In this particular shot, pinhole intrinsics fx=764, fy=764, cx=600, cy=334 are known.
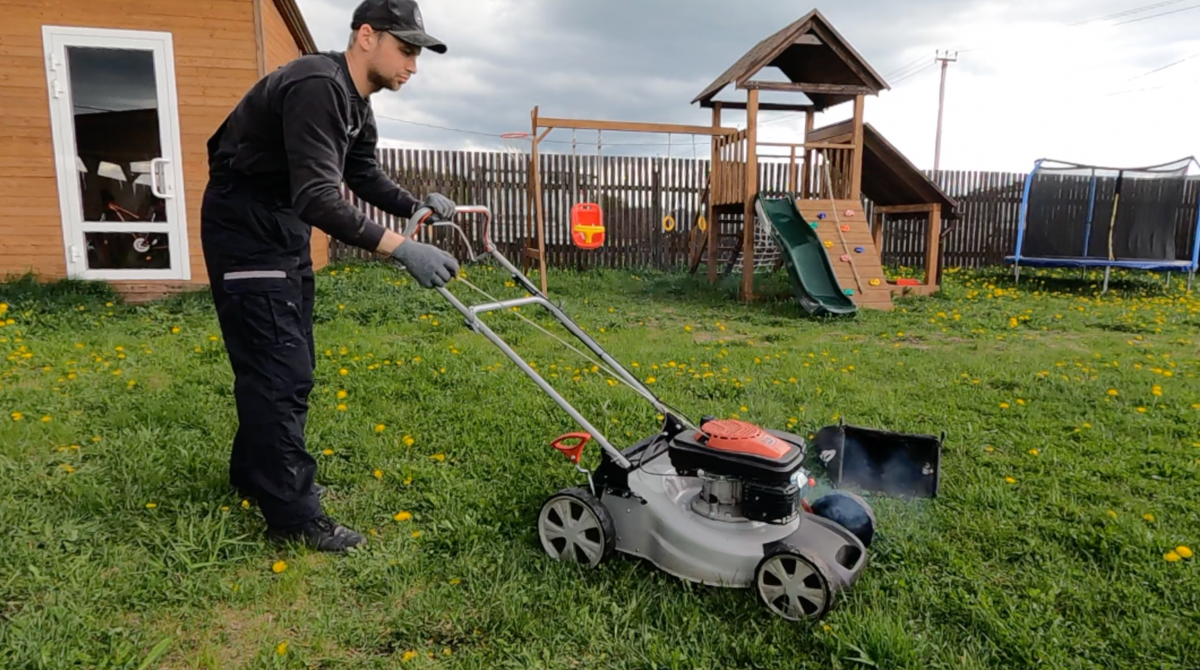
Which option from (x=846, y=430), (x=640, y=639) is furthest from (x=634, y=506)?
(x=846, y=430)

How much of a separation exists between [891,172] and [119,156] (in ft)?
32.3

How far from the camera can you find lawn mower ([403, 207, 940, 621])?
7.60 ft

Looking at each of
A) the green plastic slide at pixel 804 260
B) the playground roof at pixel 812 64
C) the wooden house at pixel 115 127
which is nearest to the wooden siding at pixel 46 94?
the wooden house at pixel 115 127

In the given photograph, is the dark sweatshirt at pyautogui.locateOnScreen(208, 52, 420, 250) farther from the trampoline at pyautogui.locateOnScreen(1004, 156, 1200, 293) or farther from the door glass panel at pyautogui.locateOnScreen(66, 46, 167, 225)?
the trampoline at pyautogui.locateOnScreen(1004, 156, 1200, 293)

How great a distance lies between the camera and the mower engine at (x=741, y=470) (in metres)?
2.31

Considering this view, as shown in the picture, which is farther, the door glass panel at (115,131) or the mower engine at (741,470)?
the door glass panel at (115,131)

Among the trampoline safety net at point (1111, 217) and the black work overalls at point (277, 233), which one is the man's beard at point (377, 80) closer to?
the black work overalls at point (277, 233)

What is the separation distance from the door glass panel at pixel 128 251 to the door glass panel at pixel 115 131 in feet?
0.17

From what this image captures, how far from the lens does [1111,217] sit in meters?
11.9

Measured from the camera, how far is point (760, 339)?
22.8 ft

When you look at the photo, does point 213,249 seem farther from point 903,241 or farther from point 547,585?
point 903,241

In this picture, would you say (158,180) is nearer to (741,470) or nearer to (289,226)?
(289,226)

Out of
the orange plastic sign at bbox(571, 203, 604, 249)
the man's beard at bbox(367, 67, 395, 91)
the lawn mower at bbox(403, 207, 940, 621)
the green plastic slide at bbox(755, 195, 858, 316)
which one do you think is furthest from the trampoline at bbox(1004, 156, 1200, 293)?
the man's beard at bbox(367, 67, 395, 91)

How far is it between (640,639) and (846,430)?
153 centimetres
